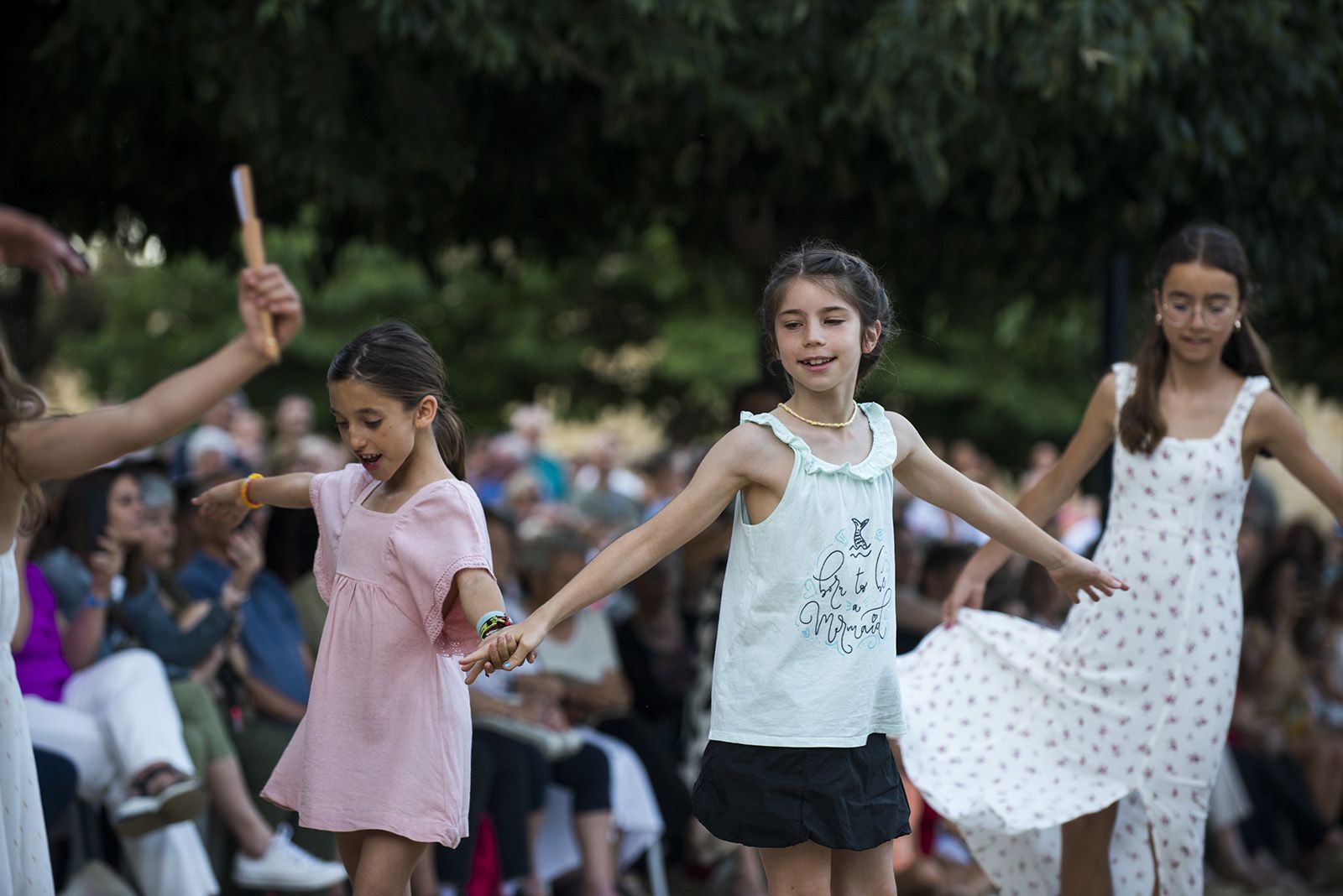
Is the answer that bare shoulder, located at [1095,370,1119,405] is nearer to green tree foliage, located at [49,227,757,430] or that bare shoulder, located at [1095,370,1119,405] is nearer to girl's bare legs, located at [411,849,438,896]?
girl's bare legs, located at [411,849,438,896]

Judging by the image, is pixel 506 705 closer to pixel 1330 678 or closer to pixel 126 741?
pixel 126 741

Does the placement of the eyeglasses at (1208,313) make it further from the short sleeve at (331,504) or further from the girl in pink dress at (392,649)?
the short sleeve at (331,504)

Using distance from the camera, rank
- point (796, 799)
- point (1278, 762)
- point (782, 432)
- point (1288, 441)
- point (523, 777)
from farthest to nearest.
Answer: point (1278, 762)
point (523, 777)
point (1288, 441)
point (782, 432)
point (796, 799)

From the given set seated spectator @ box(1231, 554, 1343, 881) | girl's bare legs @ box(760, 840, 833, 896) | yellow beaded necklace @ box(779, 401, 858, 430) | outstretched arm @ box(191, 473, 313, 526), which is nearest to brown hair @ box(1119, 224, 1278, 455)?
yellow beaded necklace @ box(779, 401, 858, 430)

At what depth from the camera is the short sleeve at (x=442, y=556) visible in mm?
3547

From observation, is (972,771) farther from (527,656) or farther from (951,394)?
(951,394)

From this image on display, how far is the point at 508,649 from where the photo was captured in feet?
10.7

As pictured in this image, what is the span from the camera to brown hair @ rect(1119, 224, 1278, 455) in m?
4.58

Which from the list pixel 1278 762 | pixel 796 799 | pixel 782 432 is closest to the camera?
pixel 796 799

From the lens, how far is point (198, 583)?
20.4 ft

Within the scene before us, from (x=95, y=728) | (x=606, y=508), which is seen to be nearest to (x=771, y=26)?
(x=95, y=728)

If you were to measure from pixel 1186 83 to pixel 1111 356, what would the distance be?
1.26 m

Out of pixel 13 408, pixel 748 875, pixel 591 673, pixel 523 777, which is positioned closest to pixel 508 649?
pixel 13 408

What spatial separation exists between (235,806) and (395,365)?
271 cm
